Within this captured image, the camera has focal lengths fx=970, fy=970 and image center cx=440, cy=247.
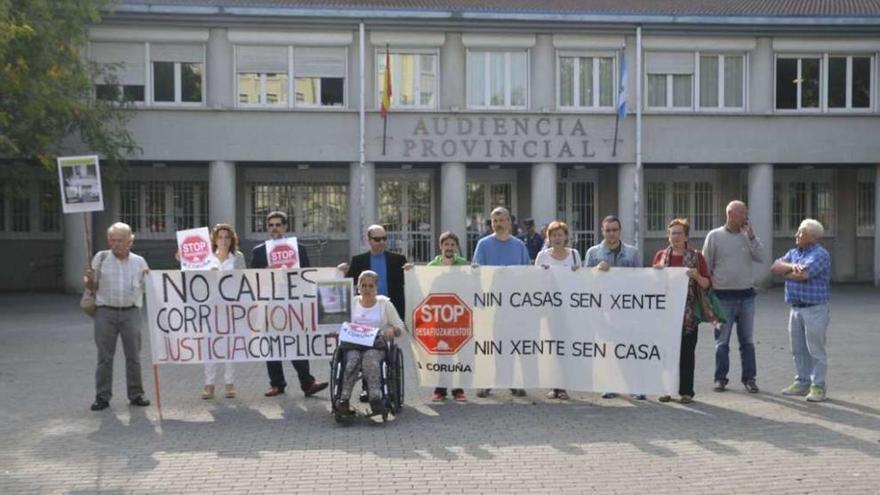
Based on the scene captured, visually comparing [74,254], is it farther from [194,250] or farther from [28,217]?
[194,250]

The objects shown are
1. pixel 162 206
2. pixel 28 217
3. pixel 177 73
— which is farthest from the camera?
pixel 28 217

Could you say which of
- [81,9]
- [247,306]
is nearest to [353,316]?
[247,306]

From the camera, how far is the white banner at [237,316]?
10328 millimetres

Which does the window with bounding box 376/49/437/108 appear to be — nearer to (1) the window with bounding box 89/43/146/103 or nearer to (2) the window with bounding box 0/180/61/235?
(1) the window with bounding box 89/43/146/103

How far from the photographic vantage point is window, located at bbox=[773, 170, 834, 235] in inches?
1196

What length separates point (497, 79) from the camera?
87.8 ft

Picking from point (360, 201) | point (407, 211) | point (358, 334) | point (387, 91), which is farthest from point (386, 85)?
point (358, 334)

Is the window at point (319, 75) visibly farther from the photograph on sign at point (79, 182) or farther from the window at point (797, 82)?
the photograph on sign at point (79, 182)

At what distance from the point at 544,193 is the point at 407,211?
4.63 m

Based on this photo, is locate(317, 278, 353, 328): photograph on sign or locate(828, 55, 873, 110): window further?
locate(828, 55, 873, 110): window

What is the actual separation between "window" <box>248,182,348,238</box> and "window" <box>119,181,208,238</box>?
5.13 feet

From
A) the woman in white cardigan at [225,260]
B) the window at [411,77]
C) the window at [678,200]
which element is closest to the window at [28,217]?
the window at [411,77]

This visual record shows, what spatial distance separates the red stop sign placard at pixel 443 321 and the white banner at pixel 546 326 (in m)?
0.01

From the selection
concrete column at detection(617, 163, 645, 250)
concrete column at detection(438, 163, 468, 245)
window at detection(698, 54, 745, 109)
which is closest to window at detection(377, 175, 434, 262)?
concrete column at detection(438, 163, 468, 245)
